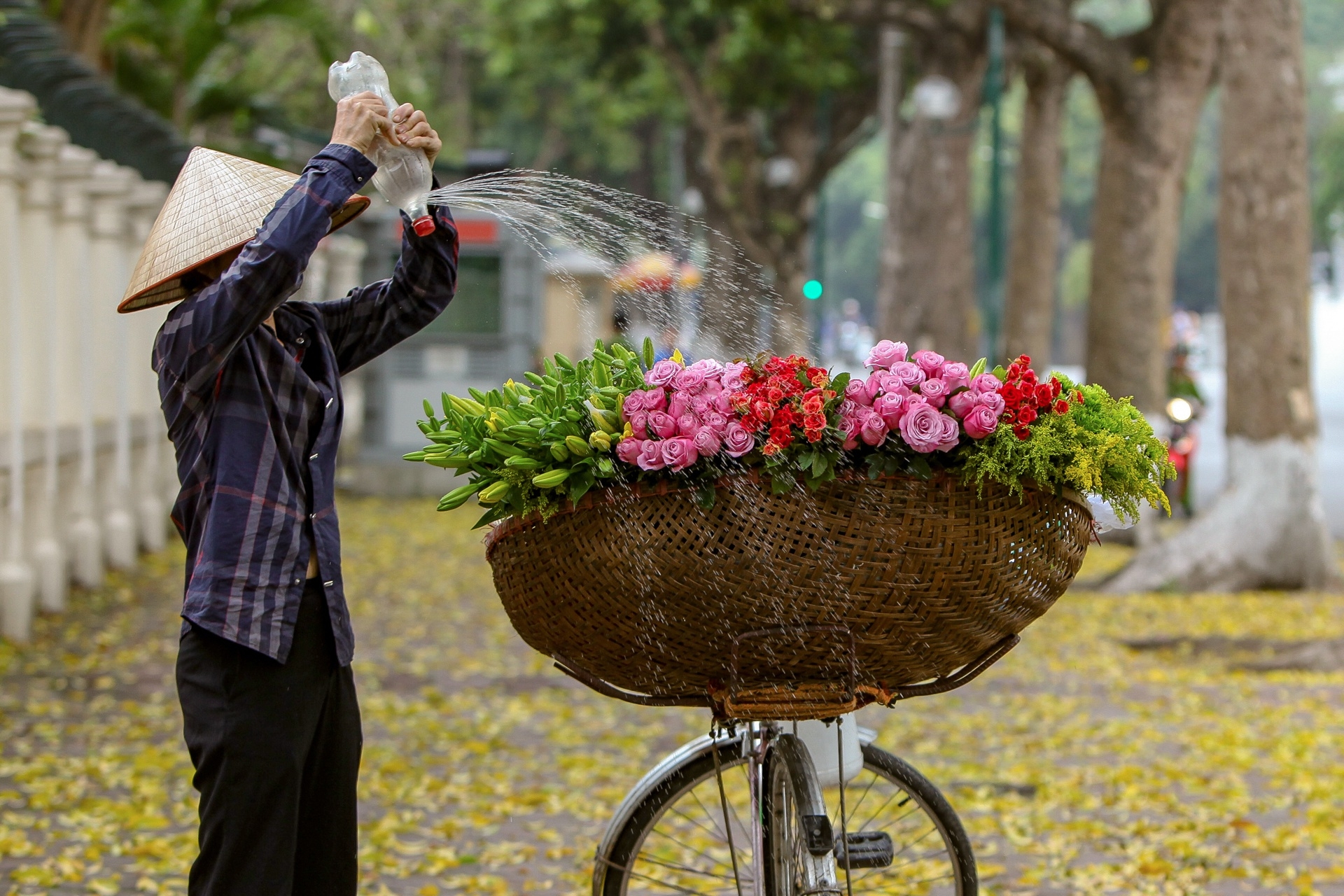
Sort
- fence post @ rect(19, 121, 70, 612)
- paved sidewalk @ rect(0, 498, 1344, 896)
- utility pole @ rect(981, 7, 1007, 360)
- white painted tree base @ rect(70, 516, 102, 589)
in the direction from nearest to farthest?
paved sidewalk @ rect(0, 498, 1344, 896) < fence post @ rect(19, 121, 70, 612) < white painted tree base @ rect(70, 516, 102, 589) < utility pole @ rect(981, 7, 1007, 360)

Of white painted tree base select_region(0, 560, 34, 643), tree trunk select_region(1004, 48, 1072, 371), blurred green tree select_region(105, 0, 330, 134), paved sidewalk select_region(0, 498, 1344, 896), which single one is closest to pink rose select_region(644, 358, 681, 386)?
paved sidewalk select_region(0, 498, 1344, 896)

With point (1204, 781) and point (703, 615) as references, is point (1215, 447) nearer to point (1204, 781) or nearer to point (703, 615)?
point (1204, 781)

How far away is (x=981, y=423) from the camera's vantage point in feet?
9.36

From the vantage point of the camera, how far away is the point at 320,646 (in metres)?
3.09

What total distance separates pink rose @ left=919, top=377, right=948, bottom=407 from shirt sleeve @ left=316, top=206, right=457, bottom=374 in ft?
3.46

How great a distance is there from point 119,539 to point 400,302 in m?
8.95

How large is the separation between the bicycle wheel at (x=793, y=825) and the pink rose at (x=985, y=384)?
850 millimetres

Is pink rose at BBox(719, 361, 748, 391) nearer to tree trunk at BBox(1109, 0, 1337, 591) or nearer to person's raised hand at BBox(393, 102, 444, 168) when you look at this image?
person's raised hand at BBox(393, 102, 444, 168)

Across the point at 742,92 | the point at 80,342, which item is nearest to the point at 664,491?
the point at 80,342

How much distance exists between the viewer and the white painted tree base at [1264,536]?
11023mm

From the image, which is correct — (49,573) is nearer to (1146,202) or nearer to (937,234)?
(1146,202)

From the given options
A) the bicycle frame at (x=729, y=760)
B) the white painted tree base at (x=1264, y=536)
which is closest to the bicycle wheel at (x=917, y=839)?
the bicycle frame at (x=729, y=760)

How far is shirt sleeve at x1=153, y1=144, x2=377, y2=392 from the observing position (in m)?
2.85

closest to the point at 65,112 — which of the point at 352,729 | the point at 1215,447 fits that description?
the point at 352,729
